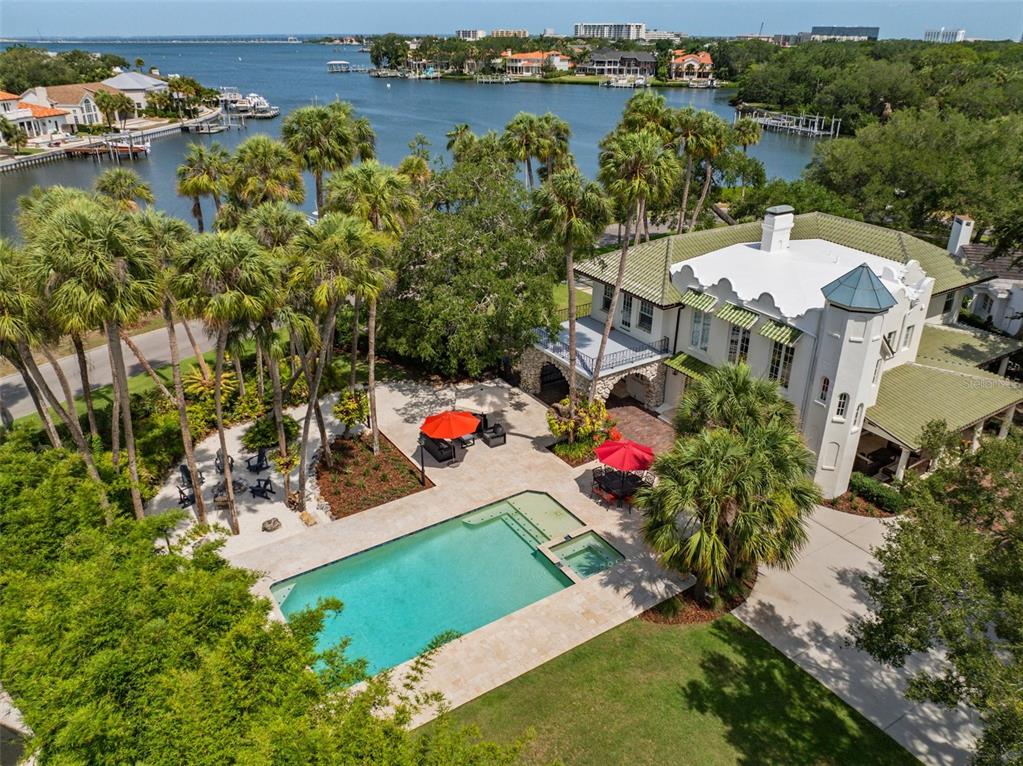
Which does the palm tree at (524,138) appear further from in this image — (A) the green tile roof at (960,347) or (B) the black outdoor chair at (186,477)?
(B) the black outdoor chair at (186,477)

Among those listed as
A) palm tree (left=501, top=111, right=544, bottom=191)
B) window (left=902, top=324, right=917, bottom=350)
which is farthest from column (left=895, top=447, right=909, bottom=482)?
palm tree (left=501, top=111, right=544, bottom=191)

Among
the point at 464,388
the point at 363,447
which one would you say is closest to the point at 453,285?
the point at 464,388

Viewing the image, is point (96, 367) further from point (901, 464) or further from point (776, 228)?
point (901, 464)

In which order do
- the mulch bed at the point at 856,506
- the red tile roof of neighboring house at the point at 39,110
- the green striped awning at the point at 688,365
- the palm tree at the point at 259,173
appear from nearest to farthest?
the mulch bed at the point at 856,506
the green striped awning at the point at 688,365
the palm tree at the point at 259,173
the red tile roof of neighboring house at the point at 39,110

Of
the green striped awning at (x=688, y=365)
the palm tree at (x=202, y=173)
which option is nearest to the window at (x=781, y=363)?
the green striped awning at (x=688, y=365)

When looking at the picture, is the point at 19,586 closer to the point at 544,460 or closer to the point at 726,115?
the point at 544,460

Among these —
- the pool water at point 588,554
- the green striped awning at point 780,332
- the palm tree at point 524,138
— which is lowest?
the pool water at point 588,554
